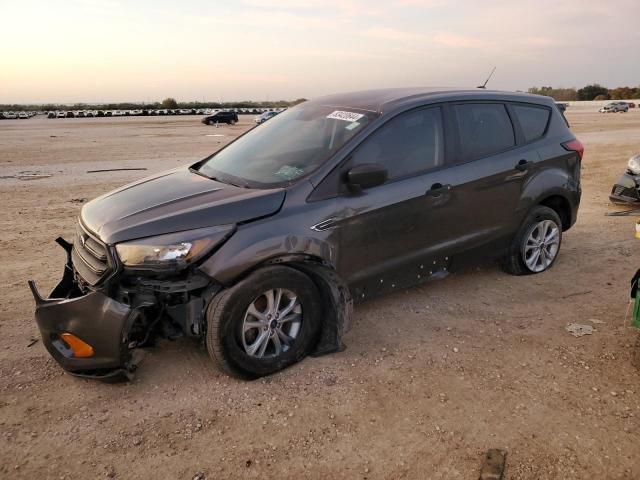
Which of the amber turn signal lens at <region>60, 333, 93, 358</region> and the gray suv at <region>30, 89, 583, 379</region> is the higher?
the gray suv at <region>30, 89, 583, 379</region>

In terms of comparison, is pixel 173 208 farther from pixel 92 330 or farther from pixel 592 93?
pixel 592 93

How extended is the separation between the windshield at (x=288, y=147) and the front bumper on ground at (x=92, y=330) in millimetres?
1282

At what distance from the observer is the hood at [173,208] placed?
124 inches

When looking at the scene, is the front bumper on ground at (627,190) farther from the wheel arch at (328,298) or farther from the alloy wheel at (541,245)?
the wheel arch at (328,298)

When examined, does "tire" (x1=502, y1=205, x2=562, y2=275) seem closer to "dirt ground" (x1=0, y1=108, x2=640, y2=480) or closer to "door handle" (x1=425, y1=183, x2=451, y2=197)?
"dirt ground" (x1=0, y1=108, x2=640, y2=480)

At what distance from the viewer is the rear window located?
496cm

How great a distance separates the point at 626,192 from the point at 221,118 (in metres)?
37.3

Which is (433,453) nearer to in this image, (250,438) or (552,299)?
(250,438)

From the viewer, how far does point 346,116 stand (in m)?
4.07

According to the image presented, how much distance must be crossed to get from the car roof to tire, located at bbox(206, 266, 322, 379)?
5.08 feet

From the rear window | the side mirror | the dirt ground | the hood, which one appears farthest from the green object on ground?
the hood

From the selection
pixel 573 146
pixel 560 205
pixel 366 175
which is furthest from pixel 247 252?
pixel 573 146

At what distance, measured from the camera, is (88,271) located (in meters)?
3.30

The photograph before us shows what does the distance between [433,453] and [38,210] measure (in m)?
7.41
